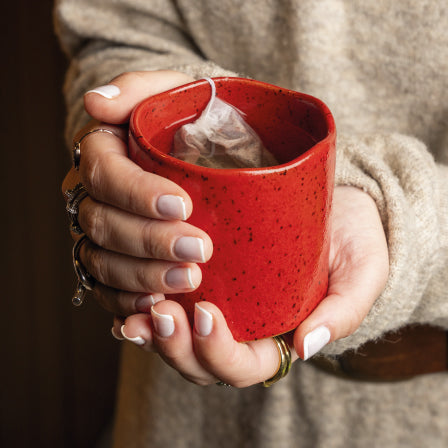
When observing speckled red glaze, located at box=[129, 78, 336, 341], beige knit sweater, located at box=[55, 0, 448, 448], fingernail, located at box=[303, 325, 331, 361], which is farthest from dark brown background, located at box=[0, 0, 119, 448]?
fingernail, located at box=[303, 325, 331, 361]

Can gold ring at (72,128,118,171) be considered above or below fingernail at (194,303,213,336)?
above

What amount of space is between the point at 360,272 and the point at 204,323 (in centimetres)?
17

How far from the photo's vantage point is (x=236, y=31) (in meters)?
0.81

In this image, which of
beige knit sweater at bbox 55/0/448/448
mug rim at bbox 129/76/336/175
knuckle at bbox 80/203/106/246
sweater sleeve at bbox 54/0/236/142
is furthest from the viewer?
sweater sleeve at bbox 54/0/236/142

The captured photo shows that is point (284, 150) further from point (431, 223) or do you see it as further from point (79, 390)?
point (79, 390)

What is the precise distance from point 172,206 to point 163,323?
11cm

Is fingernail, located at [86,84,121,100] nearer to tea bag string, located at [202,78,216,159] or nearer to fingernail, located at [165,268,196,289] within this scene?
tea bag string, located at [202,78,216,159]

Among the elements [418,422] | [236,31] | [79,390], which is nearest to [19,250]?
[79,390]

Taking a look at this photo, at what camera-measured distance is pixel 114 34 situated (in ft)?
2.70

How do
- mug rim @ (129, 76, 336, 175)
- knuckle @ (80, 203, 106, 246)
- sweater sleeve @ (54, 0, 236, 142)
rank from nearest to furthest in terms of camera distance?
1. mug rim @ (129, 76, 336, 175)
2. knuckle @ (80, 203, 106, 246)
3. sweater sleeve @ (54, 0, 236, 142)

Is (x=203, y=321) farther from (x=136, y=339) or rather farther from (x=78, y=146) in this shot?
(x=78, y=146)

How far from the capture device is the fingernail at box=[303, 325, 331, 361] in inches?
18.8

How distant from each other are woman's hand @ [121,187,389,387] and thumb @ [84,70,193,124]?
0.64 ft

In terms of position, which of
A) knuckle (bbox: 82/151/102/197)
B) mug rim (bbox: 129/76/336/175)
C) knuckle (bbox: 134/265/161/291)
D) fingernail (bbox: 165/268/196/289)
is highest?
mug rim (bbox: 129/76/336/175)
